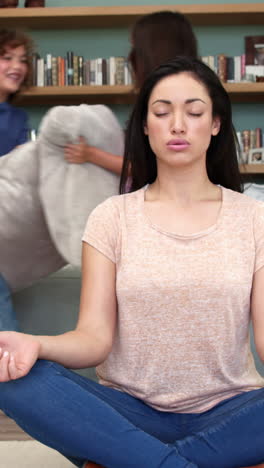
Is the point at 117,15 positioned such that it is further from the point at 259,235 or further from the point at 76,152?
the point at 259,235

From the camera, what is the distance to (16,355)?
107 centimetres

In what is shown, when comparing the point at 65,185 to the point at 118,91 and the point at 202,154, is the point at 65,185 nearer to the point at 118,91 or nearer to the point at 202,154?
the point at 202,154

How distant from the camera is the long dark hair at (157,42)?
6.38 feet

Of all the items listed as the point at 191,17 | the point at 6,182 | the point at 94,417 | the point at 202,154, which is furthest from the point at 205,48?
the point at 94,417

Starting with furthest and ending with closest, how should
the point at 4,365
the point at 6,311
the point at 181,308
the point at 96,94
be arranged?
1. the point at 96,94
2. the point at 6,311
3. the point at 181,308
4. the point at 4,365

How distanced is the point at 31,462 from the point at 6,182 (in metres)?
0.64

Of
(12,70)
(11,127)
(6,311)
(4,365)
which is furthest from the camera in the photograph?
(12,70)

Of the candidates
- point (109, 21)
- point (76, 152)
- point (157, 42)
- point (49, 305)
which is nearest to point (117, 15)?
point (109, 21)

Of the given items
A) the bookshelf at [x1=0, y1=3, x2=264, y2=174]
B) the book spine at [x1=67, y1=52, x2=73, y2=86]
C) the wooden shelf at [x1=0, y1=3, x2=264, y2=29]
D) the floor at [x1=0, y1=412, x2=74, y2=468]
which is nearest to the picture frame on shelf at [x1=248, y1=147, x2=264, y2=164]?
the bookshelf at [x1=0, y1=3, x2=264, y2=174]

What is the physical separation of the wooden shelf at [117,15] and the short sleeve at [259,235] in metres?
3.17

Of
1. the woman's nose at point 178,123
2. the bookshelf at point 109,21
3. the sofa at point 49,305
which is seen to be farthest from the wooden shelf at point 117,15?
the woman's nose at point 178,123

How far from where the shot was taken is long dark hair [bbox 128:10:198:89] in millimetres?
1943

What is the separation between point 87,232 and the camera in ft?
4.19

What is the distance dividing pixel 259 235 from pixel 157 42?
0.88 m
